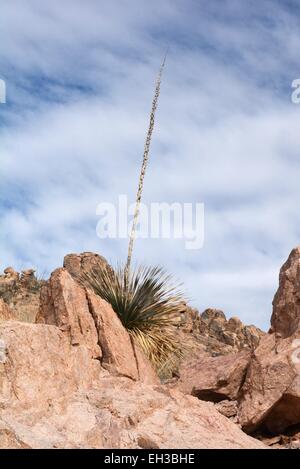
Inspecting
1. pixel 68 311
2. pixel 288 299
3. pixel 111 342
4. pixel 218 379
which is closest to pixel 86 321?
pixel 68 311

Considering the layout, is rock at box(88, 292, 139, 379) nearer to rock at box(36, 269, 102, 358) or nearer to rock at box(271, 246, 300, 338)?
rock at box(36, 269, 102, 358)

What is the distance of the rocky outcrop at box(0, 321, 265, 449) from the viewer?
7.96m

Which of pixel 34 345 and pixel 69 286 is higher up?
pixel 69 286

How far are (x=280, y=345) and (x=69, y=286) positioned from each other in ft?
12.4

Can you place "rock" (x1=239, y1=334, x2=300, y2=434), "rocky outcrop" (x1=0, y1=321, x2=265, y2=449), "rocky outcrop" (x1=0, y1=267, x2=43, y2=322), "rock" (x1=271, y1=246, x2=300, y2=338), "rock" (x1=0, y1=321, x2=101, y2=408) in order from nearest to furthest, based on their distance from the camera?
"rocky outcrop" (x1=0, y1=321, x2=265, y2=449)
"rock" (x1=0, y1=321, x2=101, y2=408)
"rock" (x1=239, y1=334, x2=300, y2=434)
"rock" (x1=271, y1=246, x2=300, y2=338)
"rocky outcrop" (x1=0, y1=267, x2=43, y2=322)

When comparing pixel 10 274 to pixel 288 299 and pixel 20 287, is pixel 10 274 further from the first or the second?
pixel 288 299

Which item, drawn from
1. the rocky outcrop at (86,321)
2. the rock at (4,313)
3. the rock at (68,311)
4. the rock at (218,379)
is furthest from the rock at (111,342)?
the rock at (218,379)

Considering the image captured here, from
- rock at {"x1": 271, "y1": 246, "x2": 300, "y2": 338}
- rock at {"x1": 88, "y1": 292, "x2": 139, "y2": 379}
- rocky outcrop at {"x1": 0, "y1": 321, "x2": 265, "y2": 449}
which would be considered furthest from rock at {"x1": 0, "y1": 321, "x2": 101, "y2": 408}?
rock at {"x1": 271, "y1": 246, "x2": 300, "y2": 338}

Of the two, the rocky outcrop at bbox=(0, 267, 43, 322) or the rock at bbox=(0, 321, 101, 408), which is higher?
the rocky outcrop at bbox=(0, 267, 43, 322)

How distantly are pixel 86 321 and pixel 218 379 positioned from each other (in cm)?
305

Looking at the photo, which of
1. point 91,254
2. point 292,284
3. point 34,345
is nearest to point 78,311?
point 34,345

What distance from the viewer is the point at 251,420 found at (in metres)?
11.1

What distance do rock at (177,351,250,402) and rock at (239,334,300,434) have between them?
0.56 meters
